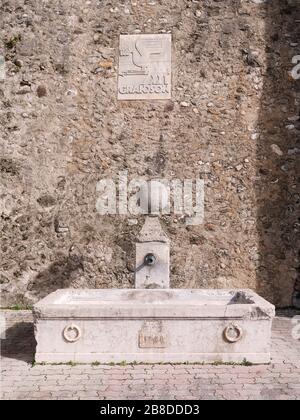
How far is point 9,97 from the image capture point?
284 inches

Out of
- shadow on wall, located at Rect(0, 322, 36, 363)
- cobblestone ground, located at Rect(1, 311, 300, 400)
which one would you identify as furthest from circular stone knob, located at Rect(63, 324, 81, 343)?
shadow on wall, located at Rect(0, 322, 36, 363)

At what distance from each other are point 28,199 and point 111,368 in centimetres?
355

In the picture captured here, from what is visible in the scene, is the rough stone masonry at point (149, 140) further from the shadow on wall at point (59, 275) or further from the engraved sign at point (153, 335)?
the engraved sign at point (153, 335)

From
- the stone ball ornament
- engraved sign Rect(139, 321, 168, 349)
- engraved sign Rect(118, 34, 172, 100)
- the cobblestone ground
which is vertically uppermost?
engraved sign Rect(118, 34, 172, 100)

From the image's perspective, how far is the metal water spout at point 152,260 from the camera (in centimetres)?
535

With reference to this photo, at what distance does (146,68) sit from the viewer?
7.16 meters

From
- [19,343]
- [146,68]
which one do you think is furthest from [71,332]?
[146,68]

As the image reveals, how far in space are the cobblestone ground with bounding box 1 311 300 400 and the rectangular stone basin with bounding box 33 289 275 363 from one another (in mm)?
106

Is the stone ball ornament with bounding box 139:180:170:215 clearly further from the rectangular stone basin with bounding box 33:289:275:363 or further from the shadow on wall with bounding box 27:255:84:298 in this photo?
the rectangular stone basin with bounding box 33:289:275:363

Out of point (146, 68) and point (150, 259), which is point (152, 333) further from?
point (146, 68)

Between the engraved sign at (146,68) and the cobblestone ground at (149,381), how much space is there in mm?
4261

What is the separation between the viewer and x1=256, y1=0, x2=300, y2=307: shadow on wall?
6688mm

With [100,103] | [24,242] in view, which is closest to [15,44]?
[100,103]

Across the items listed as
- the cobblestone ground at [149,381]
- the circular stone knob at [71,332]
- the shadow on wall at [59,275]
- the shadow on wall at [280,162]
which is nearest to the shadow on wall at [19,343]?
the cobblestone ground at [149,381]
